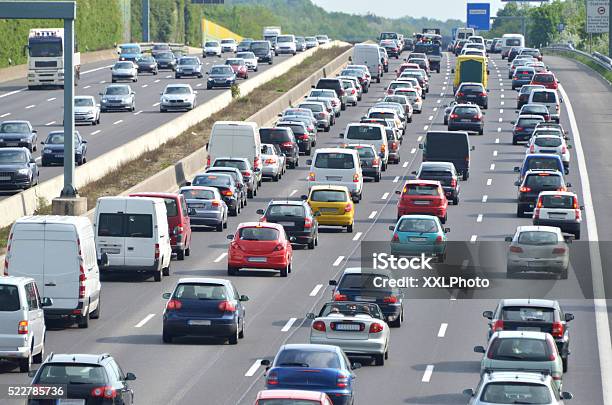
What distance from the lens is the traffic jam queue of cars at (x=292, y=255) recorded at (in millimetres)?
26203

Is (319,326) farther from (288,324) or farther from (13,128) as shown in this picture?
(13,128)

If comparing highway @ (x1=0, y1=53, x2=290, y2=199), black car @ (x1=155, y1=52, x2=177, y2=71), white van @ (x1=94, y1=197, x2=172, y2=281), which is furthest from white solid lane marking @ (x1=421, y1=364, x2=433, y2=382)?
black car @ (x1=155, y1=52, x2=177, y2=71)

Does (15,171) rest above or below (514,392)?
below

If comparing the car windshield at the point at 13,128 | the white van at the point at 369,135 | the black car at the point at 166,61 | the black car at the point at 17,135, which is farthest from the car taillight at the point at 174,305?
the black car at the point at 166,61

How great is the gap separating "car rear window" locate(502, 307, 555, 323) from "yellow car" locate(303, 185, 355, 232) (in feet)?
67.4

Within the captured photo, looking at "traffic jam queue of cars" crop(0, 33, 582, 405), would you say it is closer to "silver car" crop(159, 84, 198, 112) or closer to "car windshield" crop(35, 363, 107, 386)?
"car windshield" crop(35, 363, 107, 386)

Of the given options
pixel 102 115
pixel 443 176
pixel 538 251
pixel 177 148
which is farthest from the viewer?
pixel 102 115

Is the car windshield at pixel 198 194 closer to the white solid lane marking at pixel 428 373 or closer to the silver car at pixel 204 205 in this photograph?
the silver car at pixel 204 205

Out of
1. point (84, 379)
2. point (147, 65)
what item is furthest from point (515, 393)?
point (147, 65)

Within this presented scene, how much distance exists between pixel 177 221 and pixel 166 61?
7454 centimetres

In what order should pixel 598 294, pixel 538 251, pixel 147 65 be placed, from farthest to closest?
pixel 147 65
pixel 538 251
pixel 598 294

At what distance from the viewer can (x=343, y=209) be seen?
52.8 metres

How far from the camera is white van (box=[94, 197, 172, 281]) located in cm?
4181

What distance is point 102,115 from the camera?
286 feet
